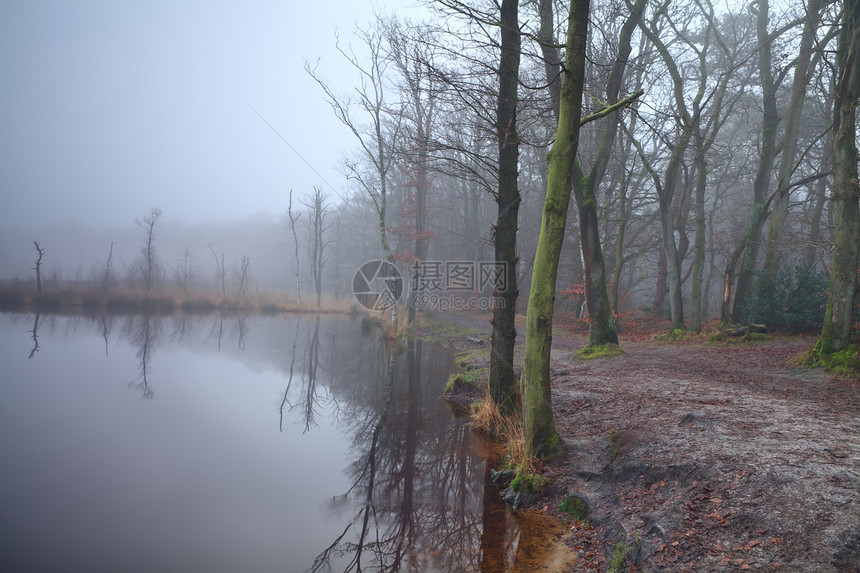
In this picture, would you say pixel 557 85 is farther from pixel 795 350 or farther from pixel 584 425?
pixel 795 350

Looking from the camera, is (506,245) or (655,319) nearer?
(506,245)

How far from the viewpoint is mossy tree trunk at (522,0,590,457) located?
16.3 feet

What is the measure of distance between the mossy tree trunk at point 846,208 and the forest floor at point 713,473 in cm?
109

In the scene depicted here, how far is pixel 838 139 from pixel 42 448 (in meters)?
13.4

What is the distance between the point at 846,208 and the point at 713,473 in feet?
23.2

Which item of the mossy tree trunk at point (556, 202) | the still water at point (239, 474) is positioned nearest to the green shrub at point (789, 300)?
the still water at point (239, 474)

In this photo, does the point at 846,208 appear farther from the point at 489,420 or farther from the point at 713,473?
the point at 489,420

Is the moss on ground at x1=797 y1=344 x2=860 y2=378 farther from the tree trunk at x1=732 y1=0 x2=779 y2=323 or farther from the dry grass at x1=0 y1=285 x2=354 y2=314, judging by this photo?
the dry grass at x1=0 y1=285 x2=354 y2=314

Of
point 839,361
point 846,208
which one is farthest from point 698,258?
point 839,361

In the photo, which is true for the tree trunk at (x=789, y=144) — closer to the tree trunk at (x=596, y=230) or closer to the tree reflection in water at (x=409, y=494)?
the tree trunk at (x=596, y=230)

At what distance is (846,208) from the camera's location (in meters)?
8.39

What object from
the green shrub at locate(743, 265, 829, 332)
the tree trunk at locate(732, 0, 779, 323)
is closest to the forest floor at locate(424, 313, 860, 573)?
the green shrub at locate(743, 265, 829, 332)

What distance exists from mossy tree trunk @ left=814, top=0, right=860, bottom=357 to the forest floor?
3.58 feet

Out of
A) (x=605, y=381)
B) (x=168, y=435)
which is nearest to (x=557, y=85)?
(x=605, y=381)
